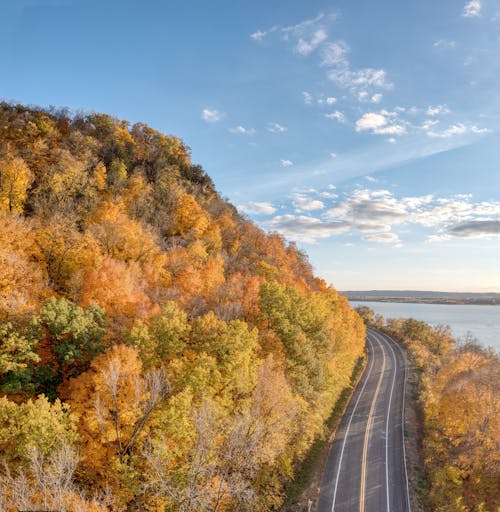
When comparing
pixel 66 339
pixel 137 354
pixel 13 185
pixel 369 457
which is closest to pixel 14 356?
pixel 66 339

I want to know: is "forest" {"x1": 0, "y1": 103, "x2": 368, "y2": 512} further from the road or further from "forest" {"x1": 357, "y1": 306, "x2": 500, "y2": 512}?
the road

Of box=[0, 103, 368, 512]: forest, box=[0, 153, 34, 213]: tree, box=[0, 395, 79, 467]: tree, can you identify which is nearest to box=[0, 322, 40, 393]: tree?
box=[0, 103, 368, 512]: forest

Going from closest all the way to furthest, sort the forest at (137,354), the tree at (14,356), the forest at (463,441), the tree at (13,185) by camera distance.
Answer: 1. the forest at (137,354)
2. the tree at (14,356)
3. the forest at (463,441)
4. the tree at (13,185)

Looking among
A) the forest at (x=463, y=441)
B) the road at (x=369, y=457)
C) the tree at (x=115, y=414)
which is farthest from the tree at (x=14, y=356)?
the forest at (x=463, y=441)

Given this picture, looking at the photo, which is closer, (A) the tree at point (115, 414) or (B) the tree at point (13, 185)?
(A) the tree at point (115, 414)

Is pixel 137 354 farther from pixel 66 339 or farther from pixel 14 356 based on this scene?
pixel 14 356

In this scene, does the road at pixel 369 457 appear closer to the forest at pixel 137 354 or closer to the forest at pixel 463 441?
the forest at pixel 463 441

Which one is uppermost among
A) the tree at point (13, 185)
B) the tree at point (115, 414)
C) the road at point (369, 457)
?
the tree at point (13, 185)
